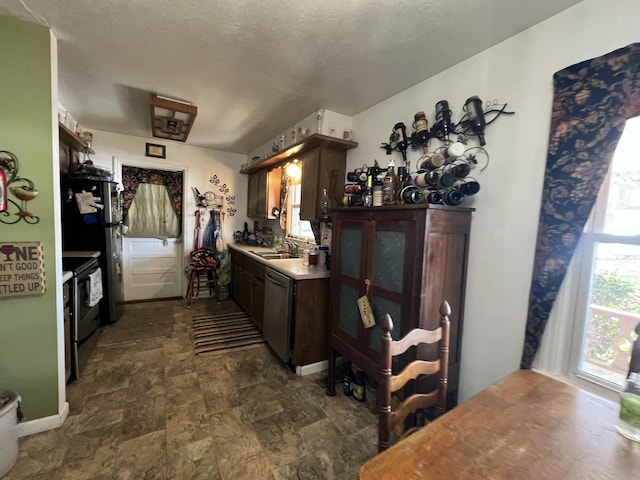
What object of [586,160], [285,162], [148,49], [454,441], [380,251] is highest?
[148,49]

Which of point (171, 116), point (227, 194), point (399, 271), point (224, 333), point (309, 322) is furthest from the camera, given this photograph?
point (227, 194)

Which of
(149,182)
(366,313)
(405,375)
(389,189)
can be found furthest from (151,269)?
(405,375)

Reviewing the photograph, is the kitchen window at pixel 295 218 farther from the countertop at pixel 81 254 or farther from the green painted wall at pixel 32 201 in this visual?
the green painted wall at pixel 32 201

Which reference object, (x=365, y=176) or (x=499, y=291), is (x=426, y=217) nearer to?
(x=499, y=291)

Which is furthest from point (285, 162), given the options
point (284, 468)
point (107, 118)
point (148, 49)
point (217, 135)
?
point (284, 468)

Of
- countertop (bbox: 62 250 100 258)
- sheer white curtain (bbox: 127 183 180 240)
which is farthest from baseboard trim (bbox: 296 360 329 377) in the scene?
sheer white curtain (bbox: 127 183 180 240)

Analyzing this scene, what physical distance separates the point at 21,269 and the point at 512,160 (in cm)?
281

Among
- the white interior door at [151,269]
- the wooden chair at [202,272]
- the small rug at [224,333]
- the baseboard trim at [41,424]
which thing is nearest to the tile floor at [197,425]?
the baseboard trim at [41,424]

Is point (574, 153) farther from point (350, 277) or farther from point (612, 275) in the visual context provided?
point (350, 277)

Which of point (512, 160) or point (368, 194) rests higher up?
point (512, 160)

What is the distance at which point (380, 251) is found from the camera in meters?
1.78

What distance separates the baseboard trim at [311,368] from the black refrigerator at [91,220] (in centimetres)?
240

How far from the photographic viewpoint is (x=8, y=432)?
1.41 metres

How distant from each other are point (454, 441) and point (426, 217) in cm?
99
